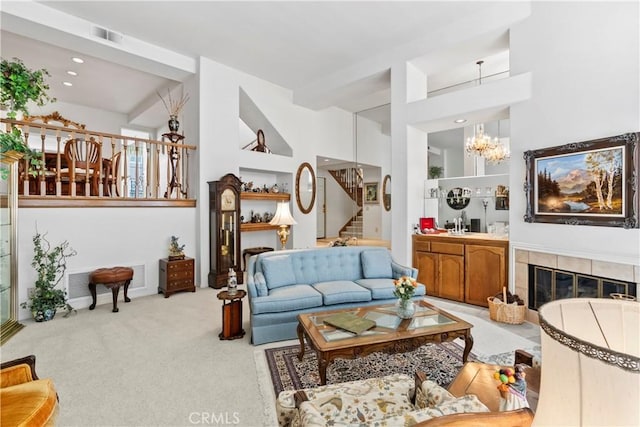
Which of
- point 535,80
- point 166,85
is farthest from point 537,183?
point 166,85

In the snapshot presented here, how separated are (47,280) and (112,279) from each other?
689 mm

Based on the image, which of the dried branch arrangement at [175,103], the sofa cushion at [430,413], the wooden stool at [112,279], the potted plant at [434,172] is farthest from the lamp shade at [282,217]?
the potted plant at [434,172]

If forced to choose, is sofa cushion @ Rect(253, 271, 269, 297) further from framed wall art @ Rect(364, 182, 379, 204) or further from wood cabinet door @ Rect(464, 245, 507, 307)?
framed wall art @ Rect(364, 182, 379, 204)

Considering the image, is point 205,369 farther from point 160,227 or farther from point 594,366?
point 160,227

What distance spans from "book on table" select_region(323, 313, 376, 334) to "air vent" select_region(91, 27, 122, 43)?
5.13 metres

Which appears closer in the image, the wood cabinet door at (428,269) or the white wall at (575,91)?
the white wall at (575,91)

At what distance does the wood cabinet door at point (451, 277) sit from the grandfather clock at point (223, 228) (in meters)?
3.48

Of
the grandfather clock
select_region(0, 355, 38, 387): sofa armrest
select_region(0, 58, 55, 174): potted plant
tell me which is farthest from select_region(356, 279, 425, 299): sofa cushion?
select_region(0, 58, 55, 174): potted plant

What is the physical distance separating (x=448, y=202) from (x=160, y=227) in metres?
4.90

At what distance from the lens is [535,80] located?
3.77 m

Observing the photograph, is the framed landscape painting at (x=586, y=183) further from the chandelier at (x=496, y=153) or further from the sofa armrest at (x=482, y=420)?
the sofa armrest at (x=482, y=420)

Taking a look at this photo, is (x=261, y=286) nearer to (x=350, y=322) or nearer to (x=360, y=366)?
(x=350, y=322)

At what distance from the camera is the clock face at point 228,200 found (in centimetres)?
548

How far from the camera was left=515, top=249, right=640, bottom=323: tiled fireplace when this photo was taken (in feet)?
9.99
